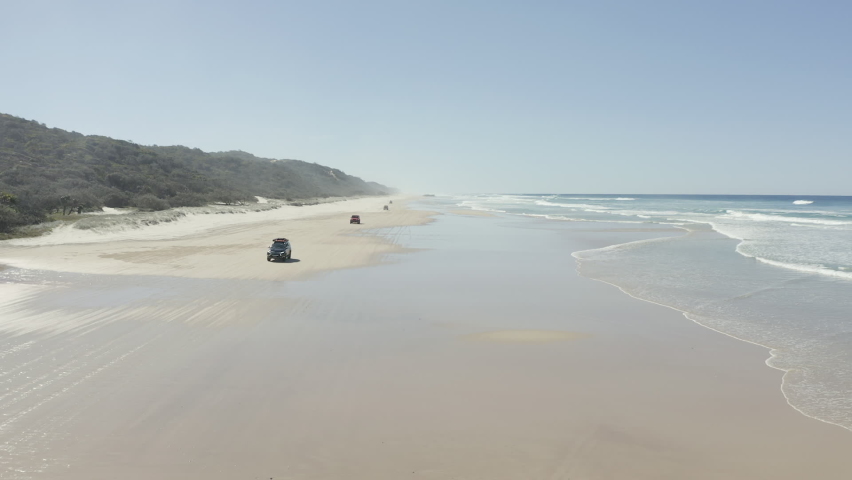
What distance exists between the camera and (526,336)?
47.4 ft

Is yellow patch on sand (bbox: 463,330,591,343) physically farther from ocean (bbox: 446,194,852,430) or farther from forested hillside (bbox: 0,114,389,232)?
forested hillside (bbox: 0,114,389,232)

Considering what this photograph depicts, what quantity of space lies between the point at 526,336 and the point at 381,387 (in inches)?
214

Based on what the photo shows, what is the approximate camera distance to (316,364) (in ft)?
38.9

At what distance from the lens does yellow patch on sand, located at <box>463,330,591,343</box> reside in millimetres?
14078

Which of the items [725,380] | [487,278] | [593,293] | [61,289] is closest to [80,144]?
[61,289]

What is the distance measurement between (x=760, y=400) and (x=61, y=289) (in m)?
22.8

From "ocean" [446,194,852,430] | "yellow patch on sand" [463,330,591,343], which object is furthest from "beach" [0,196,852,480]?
"ocean" [446,194,852,430]

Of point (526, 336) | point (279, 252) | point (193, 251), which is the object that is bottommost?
point (526, 336)

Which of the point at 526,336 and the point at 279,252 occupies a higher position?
the point at 279,252

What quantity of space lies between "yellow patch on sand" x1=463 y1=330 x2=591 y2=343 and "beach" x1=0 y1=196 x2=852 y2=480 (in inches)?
3.7

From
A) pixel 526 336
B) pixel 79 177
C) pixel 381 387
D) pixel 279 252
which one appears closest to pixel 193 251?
pixel 279 252

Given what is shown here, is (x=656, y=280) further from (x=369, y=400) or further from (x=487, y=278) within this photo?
(x=369, y=400)

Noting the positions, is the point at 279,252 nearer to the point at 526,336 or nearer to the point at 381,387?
the point at 526,336

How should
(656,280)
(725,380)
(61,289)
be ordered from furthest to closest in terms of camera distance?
(656,280) → (61,289) → (725,380)
